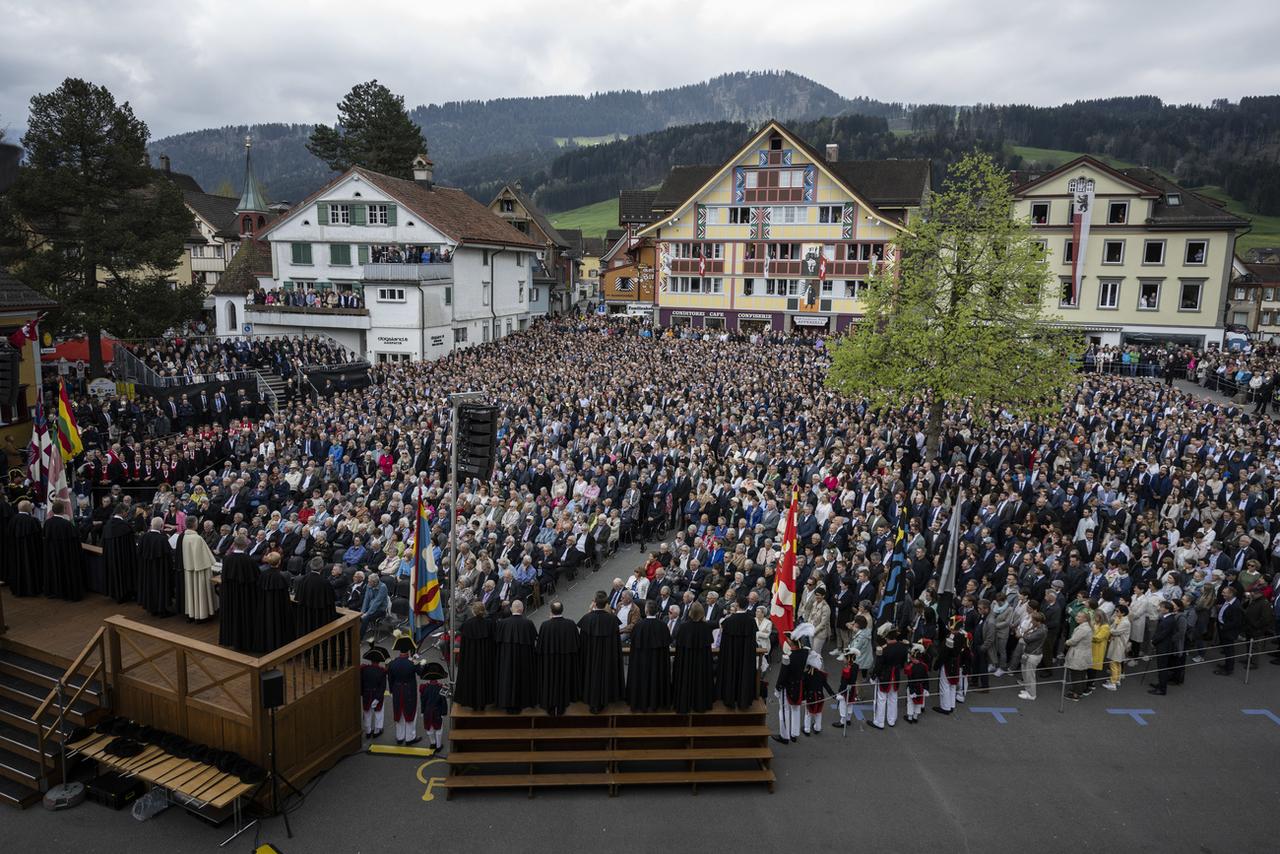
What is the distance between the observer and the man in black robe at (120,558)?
1233 centimetres

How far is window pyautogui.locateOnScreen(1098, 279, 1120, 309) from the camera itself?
147ft

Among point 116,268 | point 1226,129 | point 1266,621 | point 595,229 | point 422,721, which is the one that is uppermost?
point 1226,129

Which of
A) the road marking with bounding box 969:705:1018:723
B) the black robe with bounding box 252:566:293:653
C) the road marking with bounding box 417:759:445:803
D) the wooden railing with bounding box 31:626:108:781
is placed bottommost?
the road marking with bounding box 417:759:445:803

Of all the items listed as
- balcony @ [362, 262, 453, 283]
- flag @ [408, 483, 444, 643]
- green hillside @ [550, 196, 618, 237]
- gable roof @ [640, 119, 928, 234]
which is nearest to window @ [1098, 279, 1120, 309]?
gable roof @ [640, 119, 928, 234]

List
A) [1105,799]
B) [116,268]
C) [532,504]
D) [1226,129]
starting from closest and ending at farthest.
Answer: [1105,799], [532,504], [116,268], [1226,129]

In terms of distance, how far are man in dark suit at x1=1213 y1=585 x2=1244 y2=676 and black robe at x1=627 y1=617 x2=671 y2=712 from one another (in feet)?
30.9

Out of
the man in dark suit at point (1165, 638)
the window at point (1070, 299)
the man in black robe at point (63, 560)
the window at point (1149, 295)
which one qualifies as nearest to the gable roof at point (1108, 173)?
the window at point (1149, 295)

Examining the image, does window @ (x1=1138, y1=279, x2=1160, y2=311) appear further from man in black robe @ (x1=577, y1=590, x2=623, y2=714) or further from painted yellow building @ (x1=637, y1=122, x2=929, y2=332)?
man in black robe @ (x1=577, y1=590, x2=623, y2=714)

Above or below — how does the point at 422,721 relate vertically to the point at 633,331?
below

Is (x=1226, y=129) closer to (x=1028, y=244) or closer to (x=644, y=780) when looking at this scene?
(x=1028, y=244)

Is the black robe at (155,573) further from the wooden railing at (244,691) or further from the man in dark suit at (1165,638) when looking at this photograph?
the man in dark suit at (1165,638)

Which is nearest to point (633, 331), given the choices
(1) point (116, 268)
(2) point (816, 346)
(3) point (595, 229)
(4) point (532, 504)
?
(2) point (816, 346)

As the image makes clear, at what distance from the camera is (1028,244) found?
22.4m

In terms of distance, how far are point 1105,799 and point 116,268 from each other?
36.1m
